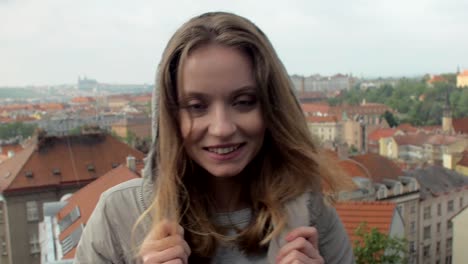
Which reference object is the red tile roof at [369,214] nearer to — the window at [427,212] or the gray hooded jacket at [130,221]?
the gray hooded jacket at [130,221]

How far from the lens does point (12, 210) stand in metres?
11.5

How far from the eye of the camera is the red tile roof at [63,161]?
12.0m

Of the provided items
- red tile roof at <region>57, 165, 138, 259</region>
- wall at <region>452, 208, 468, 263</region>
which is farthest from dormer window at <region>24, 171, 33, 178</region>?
wall at <region>452, 208, 468, 263</region>

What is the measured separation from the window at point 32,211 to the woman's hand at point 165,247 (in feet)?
38.5

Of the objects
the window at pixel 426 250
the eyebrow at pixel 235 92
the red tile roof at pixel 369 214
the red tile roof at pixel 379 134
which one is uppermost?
the eyebrow at pixel 235 92

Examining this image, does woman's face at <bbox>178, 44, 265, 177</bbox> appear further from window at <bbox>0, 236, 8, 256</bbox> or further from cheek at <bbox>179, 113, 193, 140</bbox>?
window at <bbox>0, 236, 8, 256</bbox>

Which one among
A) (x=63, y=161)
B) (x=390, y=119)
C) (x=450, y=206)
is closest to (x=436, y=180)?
(x=450, y=206)

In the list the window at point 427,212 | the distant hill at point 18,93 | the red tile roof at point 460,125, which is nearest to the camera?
the window at point 427,212

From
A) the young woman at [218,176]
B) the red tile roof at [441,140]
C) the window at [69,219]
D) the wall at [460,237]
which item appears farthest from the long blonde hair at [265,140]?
the red tile roof at [441,140]

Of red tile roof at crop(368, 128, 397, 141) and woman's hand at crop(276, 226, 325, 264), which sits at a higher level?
woman's hand at crop(276, 226, 325, 264)

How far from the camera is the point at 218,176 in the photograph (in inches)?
35.2

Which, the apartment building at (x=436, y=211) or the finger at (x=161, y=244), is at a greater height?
the finger at (x=161, y=244)

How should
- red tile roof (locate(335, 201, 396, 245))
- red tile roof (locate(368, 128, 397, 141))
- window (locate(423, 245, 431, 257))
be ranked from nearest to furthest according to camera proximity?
red tile roof (locate(335, 201, 396, 245))
window (locate(423, 245, 431, 257))
red tile roof (locate(368, 128, 397, 141))

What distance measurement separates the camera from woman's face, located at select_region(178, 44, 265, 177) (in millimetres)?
827
